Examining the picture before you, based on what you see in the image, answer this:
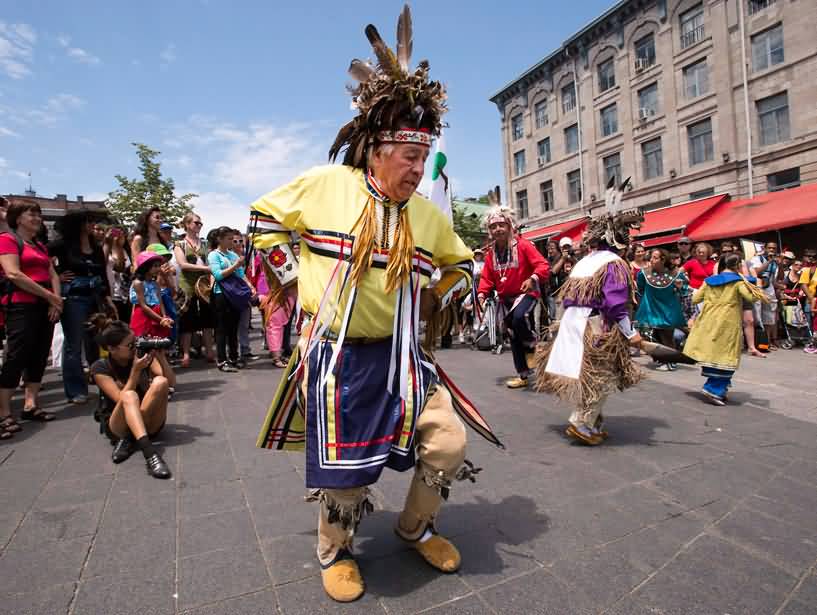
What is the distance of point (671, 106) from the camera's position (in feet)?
71.3

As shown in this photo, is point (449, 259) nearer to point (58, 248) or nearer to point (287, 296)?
point (287, 296)

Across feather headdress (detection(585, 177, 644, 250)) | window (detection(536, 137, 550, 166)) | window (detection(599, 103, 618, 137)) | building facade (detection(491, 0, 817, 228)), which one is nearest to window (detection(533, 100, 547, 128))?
building facade (detection(491, 0, 817, 228))

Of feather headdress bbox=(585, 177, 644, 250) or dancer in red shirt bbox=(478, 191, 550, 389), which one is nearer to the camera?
feather headdress bbox=(585, 177, 644, 250)

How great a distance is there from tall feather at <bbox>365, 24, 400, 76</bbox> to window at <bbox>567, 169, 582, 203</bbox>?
27.0 metres

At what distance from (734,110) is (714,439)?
20.6m

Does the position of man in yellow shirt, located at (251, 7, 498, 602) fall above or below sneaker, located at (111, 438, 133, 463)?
above

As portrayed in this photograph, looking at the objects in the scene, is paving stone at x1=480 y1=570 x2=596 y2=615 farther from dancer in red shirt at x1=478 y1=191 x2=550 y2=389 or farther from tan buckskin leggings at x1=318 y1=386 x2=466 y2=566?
dancer in red shirt at x1=478 y1=191 x2=550 y2=389

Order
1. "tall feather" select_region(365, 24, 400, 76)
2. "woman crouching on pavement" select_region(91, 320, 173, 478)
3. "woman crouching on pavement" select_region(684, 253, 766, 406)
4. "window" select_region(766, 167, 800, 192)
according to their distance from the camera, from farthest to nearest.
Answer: "window" select_region(766, 167, 800, 192) < "woman crouching on pavement" select_region(684, 253, 766, 406) < "woman crouching on pavement" select_region(91, 320, 173, 478) < "tall feather" select_region(365, 24, 400, 76)

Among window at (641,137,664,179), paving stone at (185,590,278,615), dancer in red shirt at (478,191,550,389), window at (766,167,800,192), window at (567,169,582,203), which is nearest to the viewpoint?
paving stone at (185,590,278,615)

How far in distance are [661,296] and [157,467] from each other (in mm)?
7393

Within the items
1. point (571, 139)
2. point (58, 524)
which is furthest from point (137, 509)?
point (571, 139)

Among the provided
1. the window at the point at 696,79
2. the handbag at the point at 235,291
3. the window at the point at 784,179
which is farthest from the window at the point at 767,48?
the handbag at the point at 235,291

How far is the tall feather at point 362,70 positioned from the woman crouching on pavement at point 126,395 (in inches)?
110

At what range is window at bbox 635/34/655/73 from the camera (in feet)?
75.4
